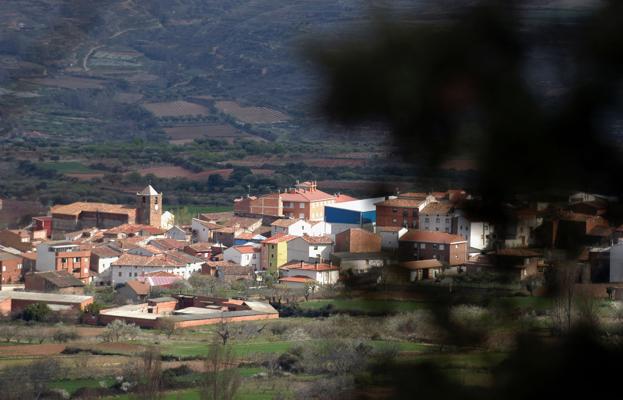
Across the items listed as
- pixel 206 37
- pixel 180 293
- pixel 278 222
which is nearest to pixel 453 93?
pixel 180 293

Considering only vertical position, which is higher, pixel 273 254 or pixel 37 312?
pixel 273 254

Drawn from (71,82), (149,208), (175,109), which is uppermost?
(71,82)

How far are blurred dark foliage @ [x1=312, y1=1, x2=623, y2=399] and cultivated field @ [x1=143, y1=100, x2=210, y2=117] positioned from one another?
1984 inches

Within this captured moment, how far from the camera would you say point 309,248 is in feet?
68.2

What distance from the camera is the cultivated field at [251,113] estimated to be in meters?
49.8

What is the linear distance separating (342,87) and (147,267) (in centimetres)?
1943

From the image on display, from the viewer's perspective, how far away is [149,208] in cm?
2625

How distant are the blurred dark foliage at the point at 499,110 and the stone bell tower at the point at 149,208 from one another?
24713mm

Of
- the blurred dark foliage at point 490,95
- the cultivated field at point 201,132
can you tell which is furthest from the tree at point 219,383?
the cultivated field at point 201,132

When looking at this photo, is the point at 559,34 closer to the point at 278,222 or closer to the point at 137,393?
the point at 137,393

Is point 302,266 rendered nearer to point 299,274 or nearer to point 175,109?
point 299,274

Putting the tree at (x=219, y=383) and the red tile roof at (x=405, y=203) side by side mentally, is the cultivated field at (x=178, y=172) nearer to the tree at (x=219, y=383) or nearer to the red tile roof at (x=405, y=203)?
the tree at (x=219, y=383)

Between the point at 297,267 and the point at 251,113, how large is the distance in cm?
3160

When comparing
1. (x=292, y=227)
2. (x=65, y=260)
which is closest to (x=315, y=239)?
(x=292, y=227)
